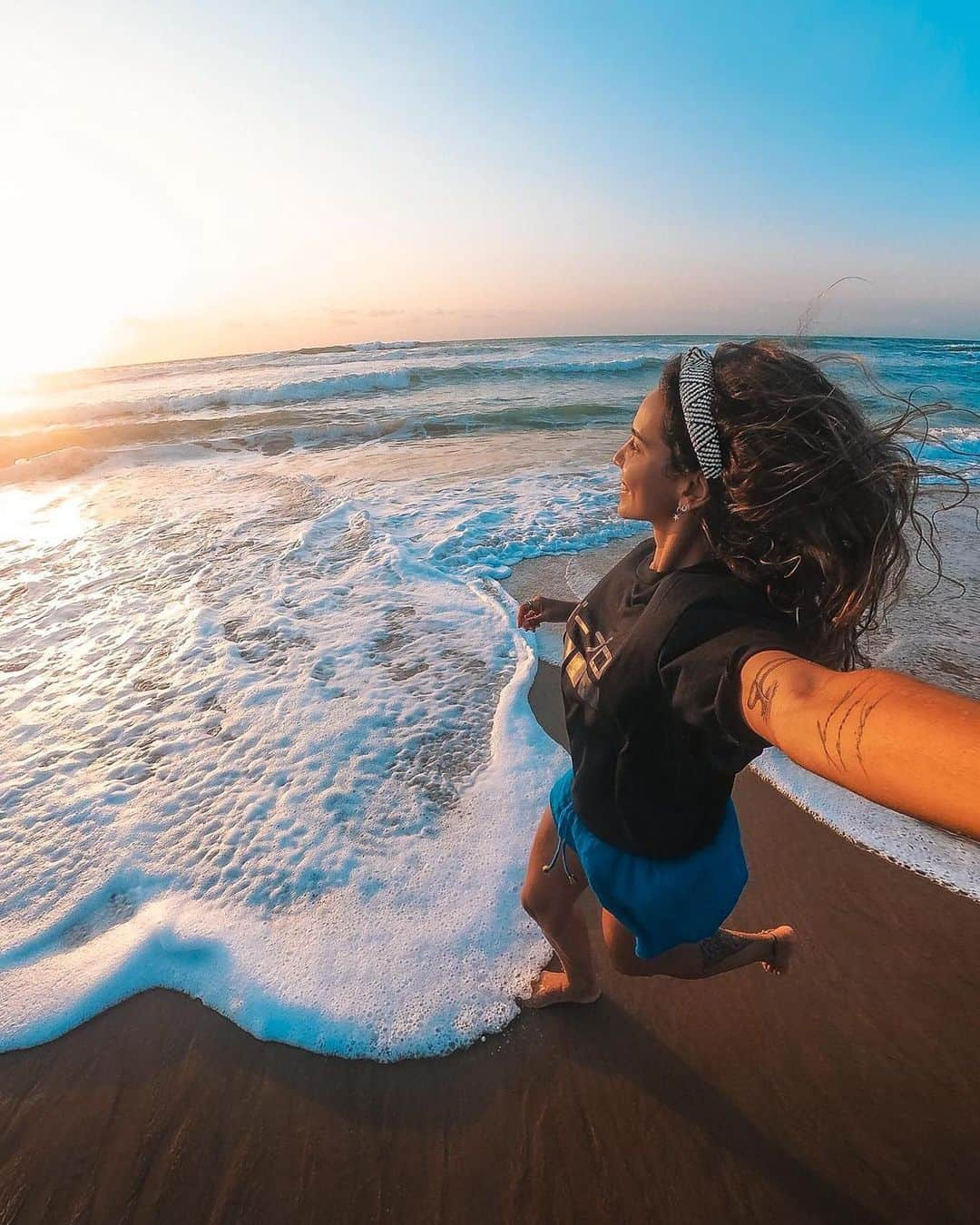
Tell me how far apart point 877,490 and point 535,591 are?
4461 millimetres

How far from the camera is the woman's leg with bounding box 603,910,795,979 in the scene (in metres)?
1.78

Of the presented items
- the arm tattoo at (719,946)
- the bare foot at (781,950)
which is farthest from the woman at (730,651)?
the bare foot at (781,950)

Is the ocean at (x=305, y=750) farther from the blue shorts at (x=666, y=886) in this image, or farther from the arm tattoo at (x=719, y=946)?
the blue shorts at (x=666, y=886)

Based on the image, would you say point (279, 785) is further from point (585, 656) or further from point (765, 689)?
point (765, 689)

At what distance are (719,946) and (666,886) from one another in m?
0.52

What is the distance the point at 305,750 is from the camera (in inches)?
140

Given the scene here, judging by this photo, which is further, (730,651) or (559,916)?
(559,916)

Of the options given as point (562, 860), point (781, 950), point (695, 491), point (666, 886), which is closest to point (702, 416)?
point (695, 491)

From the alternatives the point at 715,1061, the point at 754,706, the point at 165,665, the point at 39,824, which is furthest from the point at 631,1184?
the point at 165,665

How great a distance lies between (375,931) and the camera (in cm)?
249

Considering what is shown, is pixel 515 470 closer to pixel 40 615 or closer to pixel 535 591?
pixel 535 591

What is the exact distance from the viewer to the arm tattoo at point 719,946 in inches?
73.4

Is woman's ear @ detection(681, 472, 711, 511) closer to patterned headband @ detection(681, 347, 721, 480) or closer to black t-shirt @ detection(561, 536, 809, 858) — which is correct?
patterned headband @ detection(681, 347, 721, 480)

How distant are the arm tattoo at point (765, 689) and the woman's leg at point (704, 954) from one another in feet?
3.22
